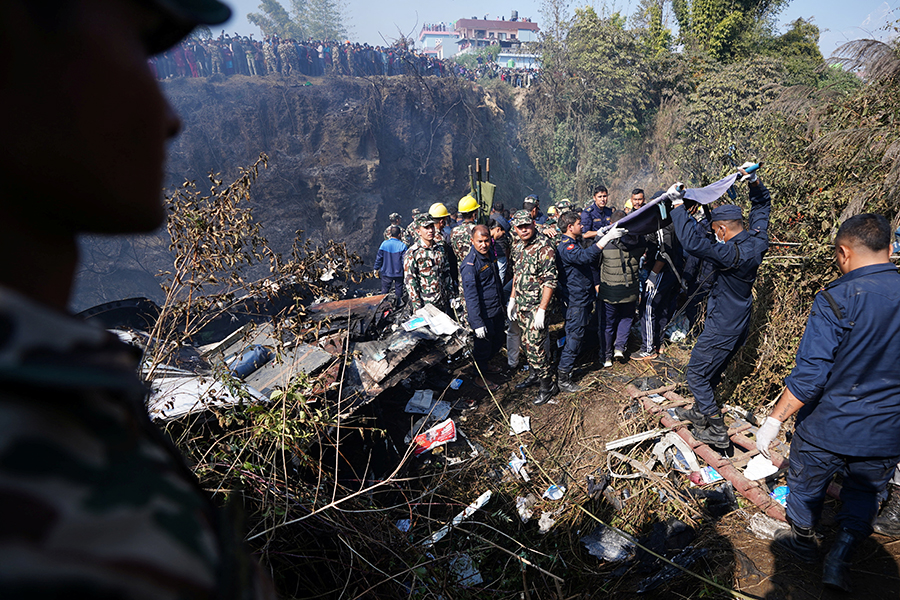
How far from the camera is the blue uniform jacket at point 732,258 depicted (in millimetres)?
3527

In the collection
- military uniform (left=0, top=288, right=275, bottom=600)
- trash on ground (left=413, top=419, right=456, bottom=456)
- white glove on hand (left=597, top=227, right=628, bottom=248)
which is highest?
military uniform (left=0, top=288, right=275, bottom=600)

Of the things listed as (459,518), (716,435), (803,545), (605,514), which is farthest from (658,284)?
(459,518)

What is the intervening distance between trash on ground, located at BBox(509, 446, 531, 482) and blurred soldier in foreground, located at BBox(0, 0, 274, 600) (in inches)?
140

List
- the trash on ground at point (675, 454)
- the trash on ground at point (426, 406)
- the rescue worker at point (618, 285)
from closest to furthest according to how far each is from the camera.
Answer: the trash on ground at point (675, 454), the trash on ground at point (426, 406), the rescue worker at point (618, 285)

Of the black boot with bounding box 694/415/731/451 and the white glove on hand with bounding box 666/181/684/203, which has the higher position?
the white glove on hand with bounding box 666/181/684/203

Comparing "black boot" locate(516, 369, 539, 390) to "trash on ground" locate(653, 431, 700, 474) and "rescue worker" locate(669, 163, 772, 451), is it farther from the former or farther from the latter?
"rescue worker" locate(669, 163, 772, 451)

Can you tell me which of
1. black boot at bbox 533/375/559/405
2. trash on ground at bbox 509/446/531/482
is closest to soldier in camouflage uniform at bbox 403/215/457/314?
black boot at bbox 533/375/559/405

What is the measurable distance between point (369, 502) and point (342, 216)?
49.2 ft

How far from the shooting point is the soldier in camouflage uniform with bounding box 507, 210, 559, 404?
5.00m

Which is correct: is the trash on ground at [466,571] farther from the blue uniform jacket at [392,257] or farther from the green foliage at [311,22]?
the green foliage at [311,22]

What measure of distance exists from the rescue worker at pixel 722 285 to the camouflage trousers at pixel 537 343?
1585 mm

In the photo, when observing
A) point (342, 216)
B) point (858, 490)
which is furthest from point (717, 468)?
point (342, 216)

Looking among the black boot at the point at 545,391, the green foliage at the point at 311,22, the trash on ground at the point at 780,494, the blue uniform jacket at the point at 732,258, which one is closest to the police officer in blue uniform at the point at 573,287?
the black boot at the point at 545,391

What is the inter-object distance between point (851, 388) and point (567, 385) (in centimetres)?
298
